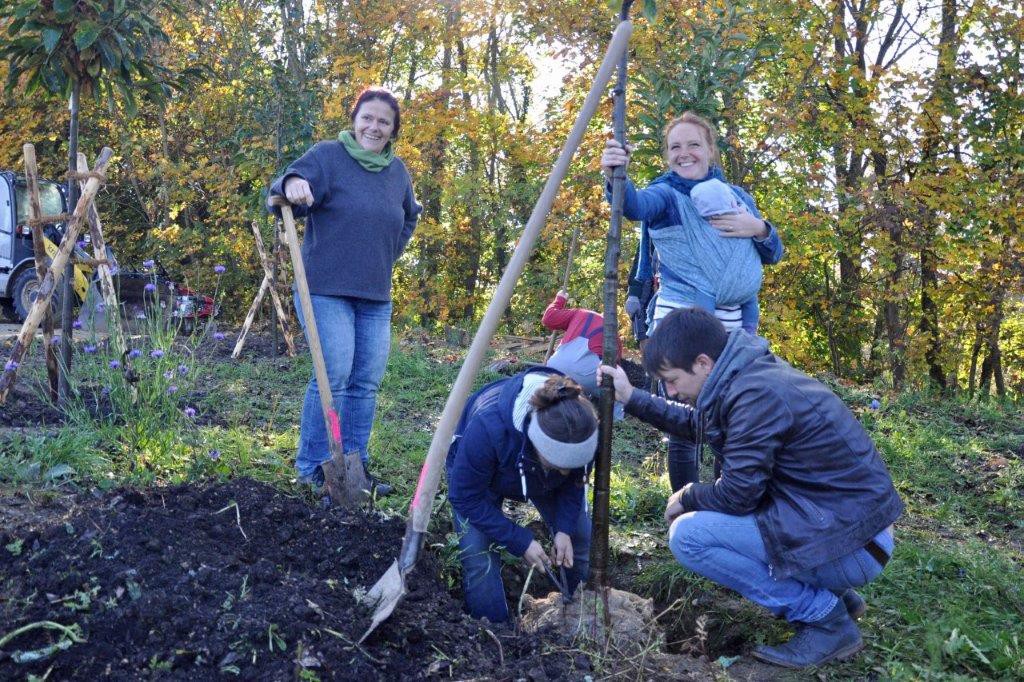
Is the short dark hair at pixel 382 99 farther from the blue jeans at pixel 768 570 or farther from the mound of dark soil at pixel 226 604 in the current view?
the blue jeans at pixel 768 570

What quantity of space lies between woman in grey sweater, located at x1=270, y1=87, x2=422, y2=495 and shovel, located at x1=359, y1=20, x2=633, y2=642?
37.7 inches

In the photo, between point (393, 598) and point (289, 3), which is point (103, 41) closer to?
point (393, 598)

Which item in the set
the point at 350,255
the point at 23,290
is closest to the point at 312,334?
the point at 350,255

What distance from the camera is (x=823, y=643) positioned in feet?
9.48

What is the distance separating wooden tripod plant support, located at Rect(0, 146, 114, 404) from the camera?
14.4 ft

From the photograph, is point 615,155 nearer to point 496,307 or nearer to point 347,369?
point 496,307

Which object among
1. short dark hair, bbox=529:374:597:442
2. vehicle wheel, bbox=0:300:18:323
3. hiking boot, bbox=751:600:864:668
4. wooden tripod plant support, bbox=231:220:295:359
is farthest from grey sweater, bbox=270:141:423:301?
vehicle wheel, bbox=0:300:18:323

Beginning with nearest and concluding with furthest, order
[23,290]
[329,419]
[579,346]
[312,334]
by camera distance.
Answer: [312,334] < [329,419] < [579,346] < [23,290]

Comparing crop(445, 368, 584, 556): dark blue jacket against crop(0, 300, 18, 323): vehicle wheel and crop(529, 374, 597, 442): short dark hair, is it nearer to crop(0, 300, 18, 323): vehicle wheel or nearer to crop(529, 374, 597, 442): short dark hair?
crop(529, 374, 597, 442): short dark hair

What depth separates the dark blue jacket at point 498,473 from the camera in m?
2.97

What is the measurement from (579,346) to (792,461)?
1306 millimetres

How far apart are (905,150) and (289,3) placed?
6.36 metres

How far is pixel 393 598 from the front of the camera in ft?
8.63

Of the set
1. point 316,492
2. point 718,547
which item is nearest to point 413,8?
point 316,492
